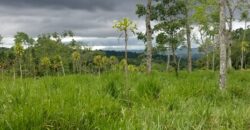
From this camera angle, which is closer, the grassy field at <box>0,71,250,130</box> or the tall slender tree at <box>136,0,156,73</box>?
the grassy field at <box>0,71,250,130</box>

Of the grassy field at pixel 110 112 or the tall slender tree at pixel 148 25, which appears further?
the tall slender tree at pixel 148 25

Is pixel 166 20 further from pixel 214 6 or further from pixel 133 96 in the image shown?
pixel 133 96

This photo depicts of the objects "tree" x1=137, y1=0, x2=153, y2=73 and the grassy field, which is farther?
"tree" x1=137, y1=0, x2=153, y2=73

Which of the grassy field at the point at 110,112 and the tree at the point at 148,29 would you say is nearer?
the grassy field at the point at 110,112

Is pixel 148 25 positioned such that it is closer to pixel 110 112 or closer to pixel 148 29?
pixel 148 29

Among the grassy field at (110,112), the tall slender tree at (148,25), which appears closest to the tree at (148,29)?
the tall slender tree at (148,25)

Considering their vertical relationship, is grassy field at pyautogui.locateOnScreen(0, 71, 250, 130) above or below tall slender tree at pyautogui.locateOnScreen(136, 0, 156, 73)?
below

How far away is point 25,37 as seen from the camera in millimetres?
115500

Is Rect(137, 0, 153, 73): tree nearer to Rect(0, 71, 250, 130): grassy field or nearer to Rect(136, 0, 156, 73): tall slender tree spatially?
Rect(136, 0, 156, 73): tall slender tree

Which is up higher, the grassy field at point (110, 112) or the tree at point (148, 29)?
the tree at point (148, 29)

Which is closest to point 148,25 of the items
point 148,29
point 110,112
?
point 148,29

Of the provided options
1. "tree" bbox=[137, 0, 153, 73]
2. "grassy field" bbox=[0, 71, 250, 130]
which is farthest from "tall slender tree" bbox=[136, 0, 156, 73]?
"grassy field" bbox=[0, 71, 250, 130]

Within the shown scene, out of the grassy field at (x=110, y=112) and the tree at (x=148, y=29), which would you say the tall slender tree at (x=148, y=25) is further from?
the grassy field at (x=110, y=112)

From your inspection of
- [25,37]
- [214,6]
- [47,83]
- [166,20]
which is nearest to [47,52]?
[25,37]
